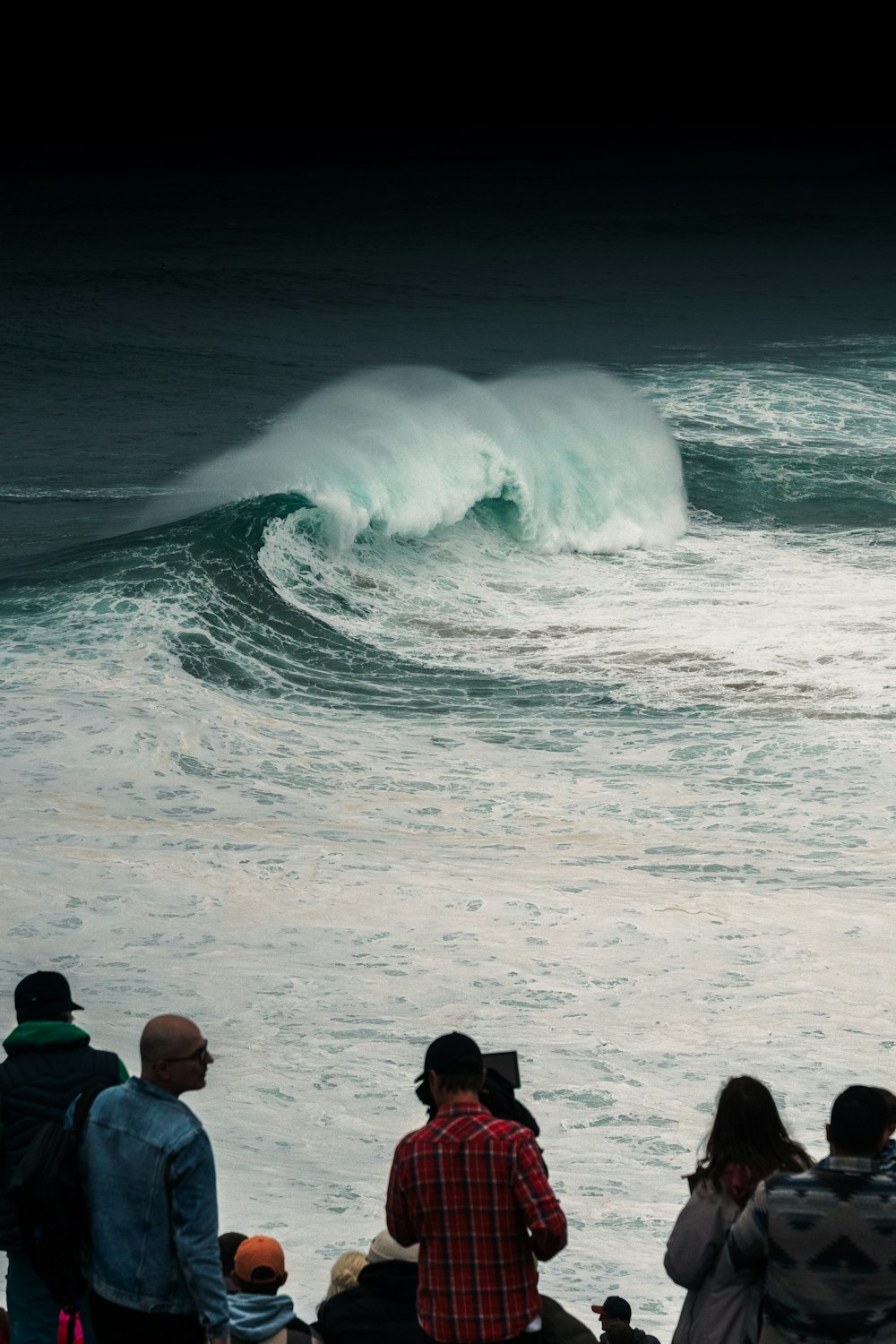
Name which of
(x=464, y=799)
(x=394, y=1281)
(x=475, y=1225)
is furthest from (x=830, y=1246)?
(x=464, y=799)

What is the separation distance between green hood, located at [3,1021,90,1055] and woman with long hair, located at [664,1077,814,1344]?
121 cm

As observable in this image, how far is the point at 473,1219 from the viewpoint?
283 cm

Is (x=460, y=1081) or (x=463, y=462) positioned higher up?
(x=463, y=462)

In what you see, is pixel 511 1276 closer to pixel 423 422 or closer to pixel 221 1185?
pixel 221 1185

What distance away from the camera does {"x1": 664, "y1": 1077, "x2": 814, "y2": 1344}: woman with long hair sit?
2781 mm

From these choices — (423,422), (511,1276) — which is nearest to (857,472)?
(423,422)

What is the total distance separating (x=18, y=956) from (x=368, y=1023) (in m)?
1.78

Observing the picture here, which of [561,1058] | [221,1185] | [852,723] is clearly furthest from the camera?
[852,723]

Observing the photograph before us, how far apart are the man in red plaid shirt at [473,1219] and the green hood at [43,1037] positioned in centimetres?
73

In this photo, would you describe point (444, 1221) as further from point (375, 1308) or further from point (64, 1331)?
point (64, 1331)

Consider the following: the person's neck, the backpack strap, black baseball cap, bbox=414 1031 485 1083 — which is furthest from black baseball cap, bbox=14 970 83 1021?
black baseball cap, bbox=414 1031 485 1083

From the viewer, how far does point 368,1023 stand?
6.95 m

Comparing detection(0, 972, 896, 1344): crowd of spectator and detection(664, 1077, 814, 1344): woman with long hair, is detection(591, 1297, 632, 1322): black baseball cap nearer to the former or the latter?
detection(0, 972, 896, 1344): crowd of spectator

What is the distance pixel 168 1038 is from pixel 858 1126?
47.4 inches
